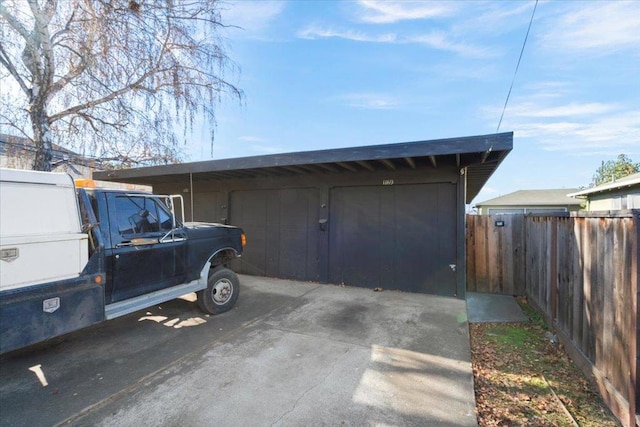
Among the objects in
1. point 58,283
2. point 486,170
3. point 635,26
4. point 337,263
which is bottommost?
point 337,263

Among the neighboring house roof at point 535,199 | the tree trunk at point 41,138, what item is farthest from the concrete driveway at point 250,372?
the neighboring house roof at point 535,199

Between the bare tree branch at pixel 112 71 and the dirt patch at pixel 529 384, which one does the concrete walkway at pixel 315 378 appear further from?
the bare tree branch at pixel 112 71

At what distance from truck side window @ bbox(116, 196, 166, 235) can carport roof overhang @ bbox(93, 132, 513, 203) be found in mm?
2580

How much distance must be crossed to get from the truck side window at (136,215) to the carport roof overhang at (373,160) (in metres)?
2.58

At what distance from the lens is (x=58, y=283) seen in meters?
2.85

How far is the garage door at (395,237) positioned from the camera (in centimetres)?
610

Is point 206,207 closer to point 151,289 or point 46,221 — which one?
point 151,289

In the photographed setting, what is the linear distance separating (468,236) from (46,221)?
721 centimetres

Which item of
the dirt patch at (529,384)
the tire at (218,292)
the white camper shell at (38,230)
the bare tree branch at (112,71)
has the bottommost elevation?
the dirt patch at (529,384)

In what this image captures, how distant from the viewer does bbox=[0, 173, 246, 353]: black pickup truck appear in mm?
2682

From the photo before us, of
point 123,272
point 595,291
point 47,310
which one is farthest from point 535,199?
point 47,310

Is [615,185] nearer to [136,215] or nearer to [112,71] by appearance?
[136,215]

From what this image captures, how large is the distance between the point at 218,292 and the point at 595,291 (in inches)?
188

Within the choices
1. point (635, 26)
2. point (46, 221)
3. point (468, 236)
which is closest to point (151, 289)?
point (46, 221)
